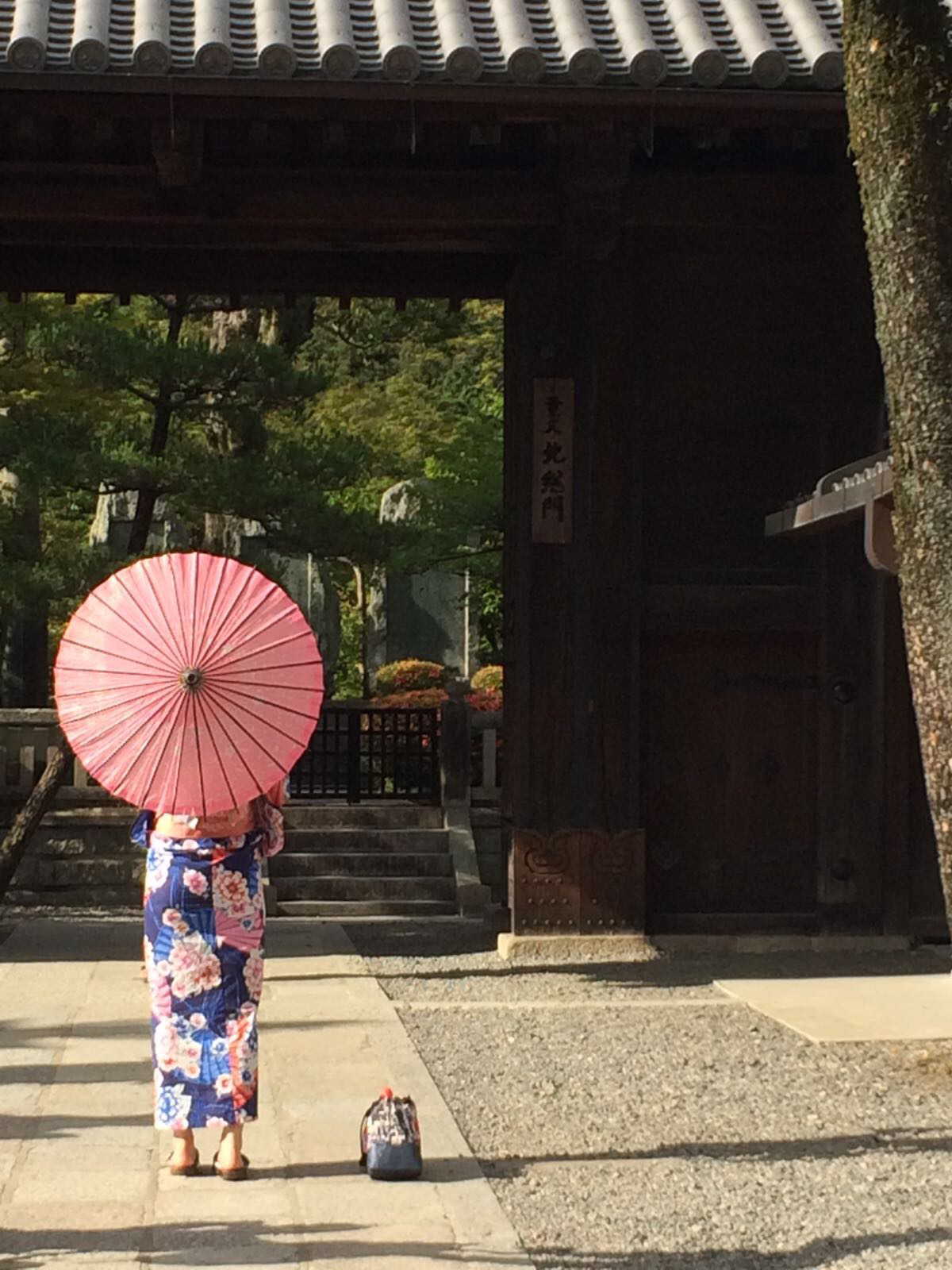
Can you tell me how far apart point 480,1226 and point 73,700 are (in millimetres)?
2023

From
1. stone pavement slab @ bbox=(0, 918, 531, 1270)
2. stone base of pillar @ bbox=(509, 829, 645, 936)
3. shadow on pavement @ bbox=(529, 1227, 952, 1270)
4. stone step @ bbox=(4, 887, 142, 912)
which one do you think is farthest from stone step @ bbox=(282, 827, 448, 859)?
shadow on pavement @ bbox=(529, 1227, 952, 1270)

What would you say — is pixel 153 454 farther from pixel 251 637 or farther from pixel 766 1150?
pixel 766 1150

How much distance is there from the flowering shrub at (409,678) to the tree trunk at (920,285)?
18.7 metres

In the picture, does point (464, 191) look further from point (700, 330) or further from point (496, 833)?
point (496, 833)

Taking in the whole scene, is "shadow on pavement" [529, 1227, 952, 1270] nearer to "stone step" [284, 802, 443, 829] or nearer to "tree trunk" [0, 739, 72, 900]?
"tree trunk" [0, 739, 72, 900]

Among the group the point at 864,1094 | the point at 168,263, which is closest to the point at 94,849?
the point at 168,263

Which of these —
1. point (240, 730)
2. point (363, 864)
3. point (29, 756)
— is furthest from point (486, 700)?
point (240, 730)

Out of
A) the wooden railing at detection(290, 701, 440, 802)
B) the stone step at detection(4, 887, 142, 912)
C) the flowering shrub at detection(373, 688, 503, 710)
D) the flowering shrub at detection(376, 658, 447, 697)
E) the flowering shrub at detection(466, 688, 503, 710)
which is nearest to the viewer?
the stone step at detection(4, 887, 142, 912)

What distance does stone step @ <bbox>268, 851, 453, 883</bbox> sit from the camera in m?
15.0

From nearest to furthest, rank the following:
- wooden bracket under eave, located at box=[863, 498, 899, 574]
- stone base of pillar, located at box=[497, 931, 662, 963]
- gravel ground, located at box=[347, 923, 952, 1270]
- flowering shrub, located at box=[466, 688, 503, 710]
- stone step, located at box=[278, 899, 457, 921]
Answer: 1. gravel ground, located at box=[347, 923, 952, 1270]
2. wooden bracket under eave, located at box=[863, 498, 899, 574]
3. stone base of pillar, located at box=[497, 931, 662, 963]
4. stone step, located at box=[278, 899, 457, 921]
5. flowering shrub, located at box=[466, 688, 503, 710]

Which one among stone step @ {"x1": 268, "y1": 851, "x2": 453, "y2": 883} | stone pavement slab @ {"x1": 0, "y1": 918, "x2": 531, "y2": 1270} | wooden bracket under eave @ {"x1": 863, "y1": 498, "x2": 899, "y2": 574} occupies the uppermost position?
wooden bracket under eave @ {"x1": 863, "y1": 498, "x2": 899, "y2": 574}

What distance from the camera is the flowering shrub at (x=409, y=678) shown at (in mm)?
25266

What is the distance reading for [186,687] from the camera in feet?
18.5

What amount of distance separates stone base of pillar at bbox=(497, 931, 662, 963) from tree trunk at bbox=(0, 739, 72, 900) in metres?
4.12
